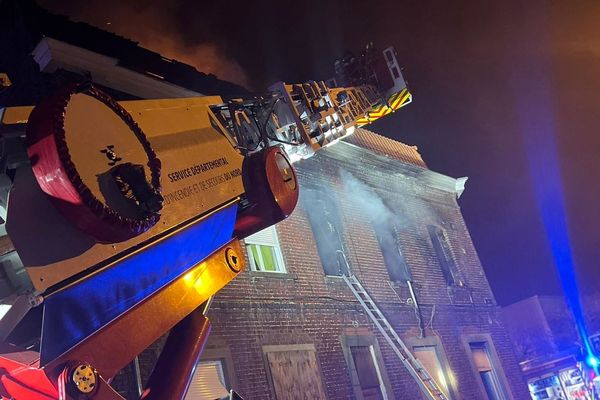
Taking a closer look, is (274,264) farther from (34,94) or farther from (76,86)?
(76,86)

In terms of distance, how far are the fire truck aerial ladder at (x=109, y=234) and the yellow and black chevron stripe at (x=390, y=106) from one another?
548cm

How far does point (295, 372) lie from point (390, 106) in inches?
183

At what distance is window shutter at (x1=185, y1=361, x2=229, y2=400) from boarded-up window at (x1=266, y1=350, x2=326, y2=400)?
1007mm

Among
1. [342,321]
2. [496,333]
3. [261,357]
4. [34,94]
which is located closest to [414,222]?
[496,333]

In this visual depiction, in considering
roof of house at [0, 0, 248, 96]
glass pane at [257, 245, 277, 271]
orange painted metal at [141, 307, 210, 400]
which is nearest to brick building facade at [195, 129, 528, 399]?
glass pane at [257, 245, 277, 271]

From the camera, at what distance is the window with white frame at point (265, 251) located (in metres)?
8.88

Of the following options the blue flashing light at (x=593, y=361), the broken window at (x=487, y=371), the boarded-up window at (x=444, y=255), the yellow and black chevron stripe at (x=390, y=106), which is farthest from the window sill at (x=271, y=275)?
the blue flashing light at (x=593, y=361)

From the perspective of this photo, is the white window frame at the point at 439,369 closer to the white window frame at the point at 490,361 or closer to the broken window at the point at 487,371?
the white window frame at the point at 490,361

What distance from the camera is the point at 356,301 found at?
10336 millimetres

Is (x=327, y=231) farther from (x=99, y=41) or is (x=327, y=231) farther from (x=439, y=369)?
(x=99, y=41)

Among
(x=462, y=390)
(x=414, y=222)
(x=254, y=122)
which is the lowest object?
(x=462, y=390)

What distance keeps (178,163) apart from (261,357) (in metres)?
5.42

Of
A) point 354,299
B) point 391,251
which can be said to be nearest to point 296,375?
point 354,299

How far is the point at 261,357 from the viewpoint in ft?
26.1
